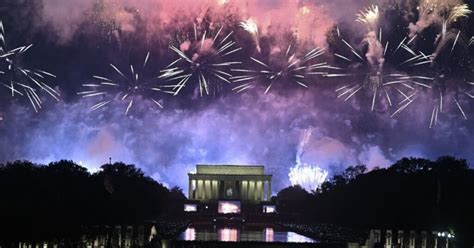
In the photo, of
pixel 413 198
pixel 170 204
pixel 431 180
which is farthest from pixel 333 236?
pixel 170 204

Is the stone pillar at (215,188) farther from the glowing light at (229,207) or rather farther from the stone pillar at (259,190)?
the glowing light at (229,207)

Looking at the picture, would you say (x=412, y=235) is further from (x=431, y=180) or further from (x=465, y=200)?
(x=431, y=180)

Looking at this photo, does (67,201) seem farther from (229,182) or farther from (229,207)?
(229,182)

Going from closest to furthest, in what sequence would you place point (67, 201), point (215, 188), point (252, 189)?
point (67, 201) → point (252, 189) → point (215, 188)

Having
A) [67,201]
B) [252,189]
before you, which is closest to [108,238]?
[67,201]

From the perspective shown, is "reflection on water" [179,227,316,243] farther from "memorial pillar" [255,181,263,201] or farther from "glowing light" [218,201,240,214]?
"memorial pillar" [255,181,263,201]

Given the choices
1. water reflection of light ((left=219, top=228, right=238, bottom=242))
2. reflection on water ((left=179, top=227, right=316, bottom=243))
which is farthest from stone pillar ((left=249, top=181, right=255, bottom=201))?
reflection on water ((left=179, top=227, right=316, bottom=243))

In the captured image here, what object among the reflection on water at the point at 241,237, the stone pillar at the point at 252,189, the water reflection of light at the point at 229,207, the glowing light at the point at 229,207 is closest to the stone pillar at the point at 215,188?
the stone pillar at the point at 252,189

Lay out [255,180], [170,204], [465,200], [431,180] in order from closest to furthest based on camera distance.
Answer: [465,200], [431,180], [170,204], [255,180]
